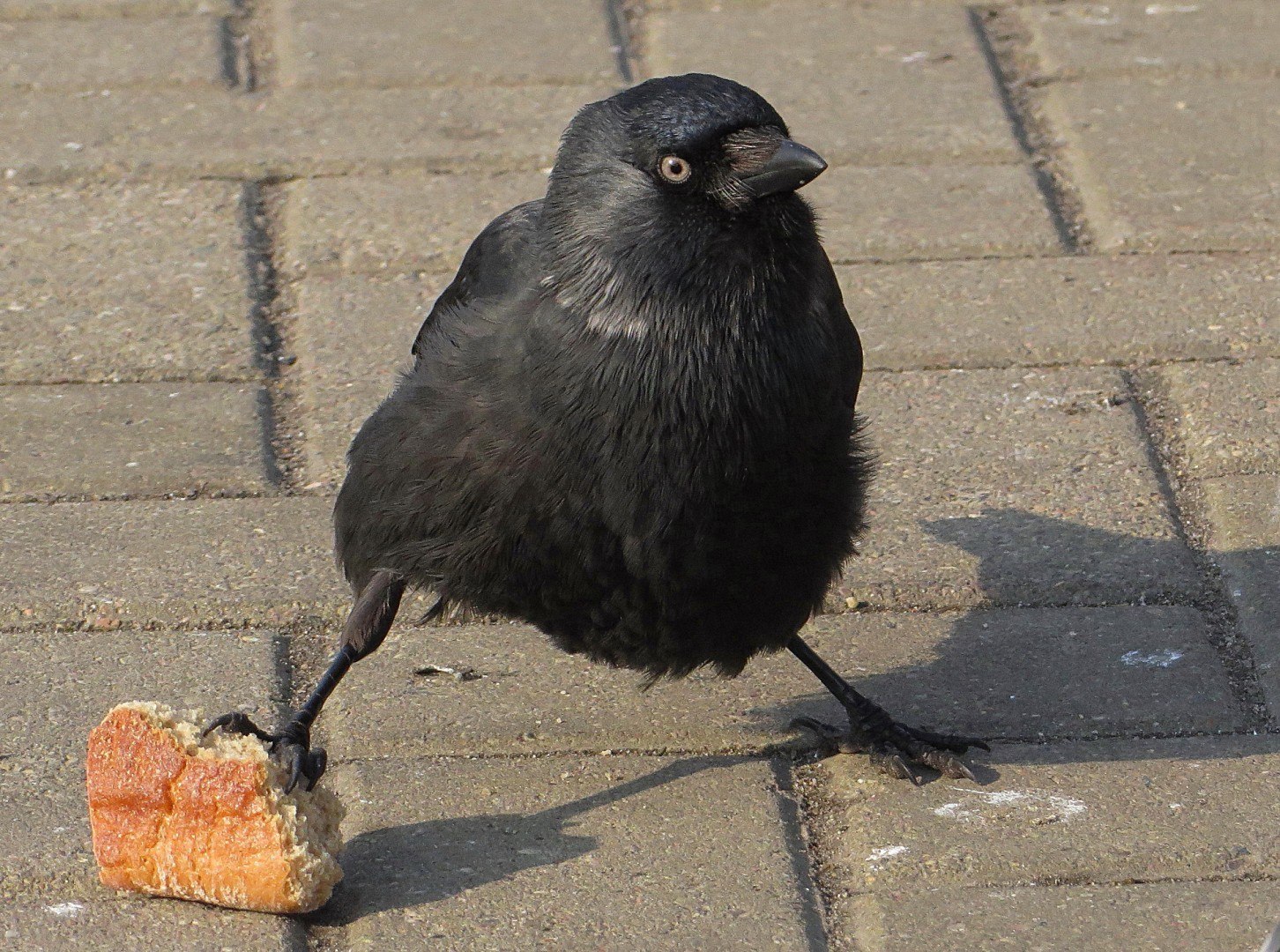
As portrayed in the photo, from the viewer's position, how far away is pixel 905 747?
314 cm

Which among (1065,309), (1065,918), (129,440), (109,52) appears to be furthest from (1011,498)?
(109,52)

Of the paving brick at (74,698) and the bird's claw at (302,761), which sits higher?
the bird's claw at (302,761)

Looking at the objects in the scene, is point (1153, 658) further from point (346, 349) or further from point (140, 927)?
point (346, 349)

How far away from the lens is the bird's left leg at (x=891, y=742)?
3.13 m

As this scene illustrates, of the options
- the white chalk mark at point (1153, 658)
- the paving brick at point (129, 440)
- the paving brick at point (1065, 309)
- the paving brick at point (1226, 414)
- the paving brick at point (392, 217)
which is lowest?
the white chalk mark at point (1153, 658)

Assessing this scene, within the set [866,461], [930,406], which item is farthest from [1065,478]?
[866,461]

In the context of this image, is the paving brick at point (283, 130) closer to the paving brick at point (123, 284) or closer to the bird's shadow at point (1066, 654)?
the paving brick at point (123, 284)

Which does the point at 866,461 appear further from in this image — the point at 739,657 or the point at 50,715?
the point at 50,715

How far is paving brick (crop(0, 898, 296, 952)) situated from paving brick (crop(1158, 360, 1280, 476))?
214 centimetres

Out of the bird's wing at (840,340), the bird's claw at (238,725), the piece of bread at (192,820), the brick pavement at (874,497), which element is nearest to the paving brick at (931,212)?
the brick pavement at (874,497)

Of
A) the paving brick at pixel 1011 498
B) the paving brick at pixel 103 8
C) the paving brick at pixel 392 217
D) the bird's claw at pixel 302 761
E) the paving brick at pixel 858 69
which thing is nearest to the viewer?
the bird's claw at pixel 302 761

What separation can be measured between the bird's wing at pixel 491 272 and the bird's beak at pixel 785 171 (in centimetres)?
43

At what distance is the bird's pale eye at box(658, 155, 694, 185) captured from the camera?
9.34 feet

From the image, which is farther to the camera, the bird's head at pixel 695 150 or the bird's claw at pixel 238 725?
the bird's claw at pixel 238 725
